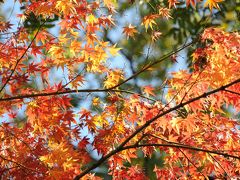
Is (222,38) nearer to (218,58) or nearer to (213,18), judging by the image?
(218,58)

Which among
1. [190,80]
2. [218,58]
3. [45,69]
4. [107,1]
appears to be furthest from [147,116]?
[107,1]

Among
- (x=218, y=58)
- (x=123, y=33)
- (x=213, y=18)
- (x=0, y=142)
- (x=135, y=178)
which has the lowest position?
(x=135, y=178)

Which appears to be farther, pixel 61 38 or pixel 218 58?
pixel 61 38

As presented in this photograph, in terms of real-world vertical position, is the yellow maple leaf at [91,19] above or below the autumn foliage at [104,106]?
above

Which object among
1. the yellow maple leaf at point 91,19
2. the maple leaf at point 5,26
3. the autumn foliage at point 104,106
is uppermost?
the yellow maple leaf at point 91,19

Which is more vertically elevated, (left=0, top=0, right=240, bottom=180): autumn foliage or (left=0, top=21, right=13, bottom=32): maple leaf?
(left=0, top=21, right=13, bottom=32): maple leaf

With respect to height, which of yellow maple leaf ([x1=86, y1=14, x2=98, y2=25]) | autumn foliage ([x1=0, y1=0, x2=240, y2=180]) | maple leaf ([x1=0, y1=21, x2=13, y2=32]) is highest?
yellow maple leaf ([x1=86, y1=14, x2=98, y2=25])

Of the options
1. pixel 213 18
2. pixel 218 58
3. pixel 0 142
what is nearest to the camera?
pixel 218 58

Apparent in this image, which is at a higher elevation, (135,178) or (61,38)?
(61,38)

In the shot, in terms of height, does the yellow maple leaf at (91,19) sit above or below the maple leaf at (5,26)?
above

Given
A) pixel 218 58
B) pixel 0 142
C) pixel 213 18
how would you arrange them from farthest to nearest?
1. pixel 213 18
2. pixel 0 142
3. pixel 218 58

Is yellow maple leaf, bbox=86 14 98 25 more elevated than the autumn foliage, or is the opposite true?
yellow maple leaf, bbox=86 14 98 25

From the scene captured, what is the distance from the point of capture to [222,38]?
11.1ft

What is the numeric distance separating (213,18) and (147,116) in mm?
6271
